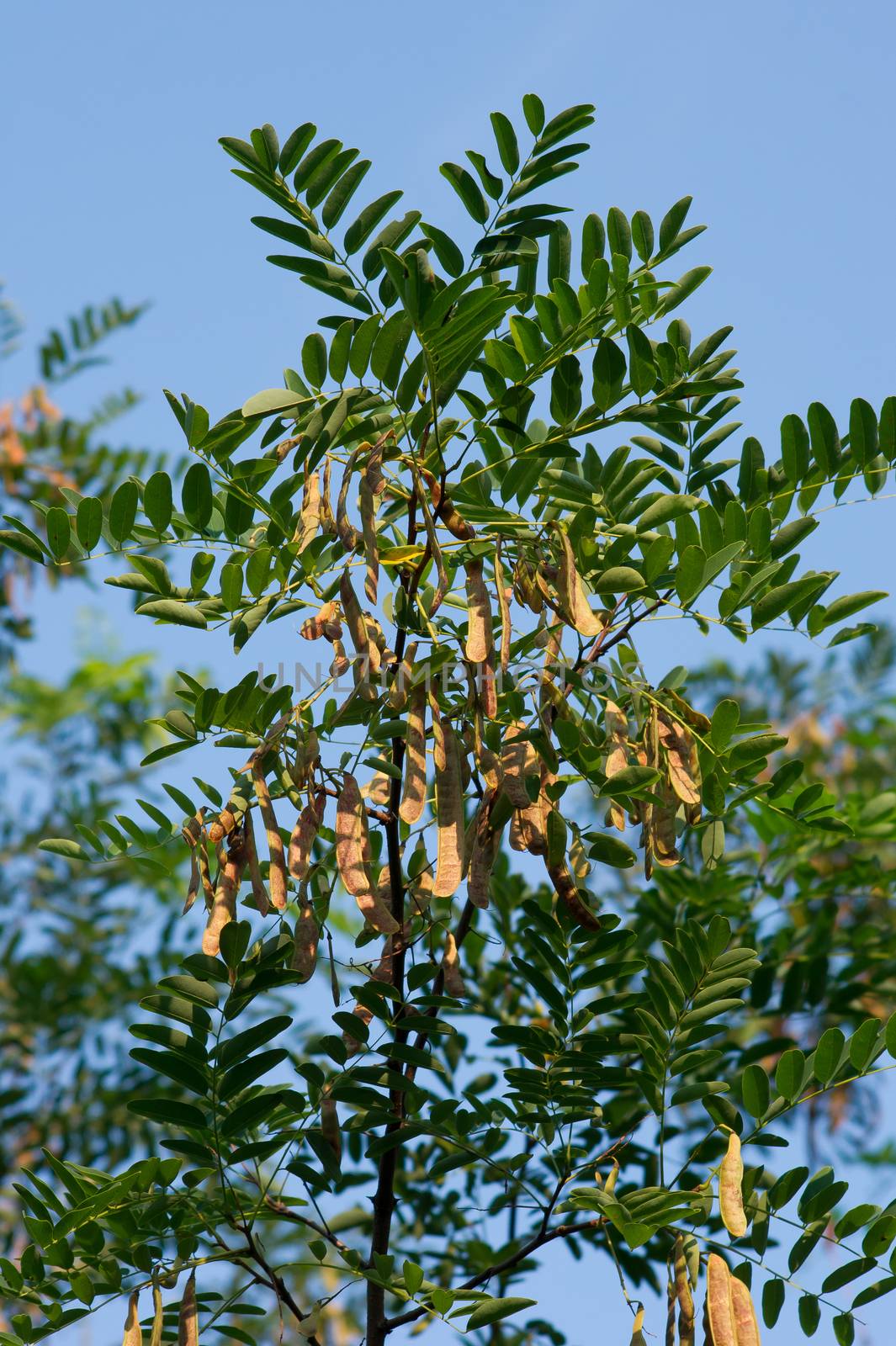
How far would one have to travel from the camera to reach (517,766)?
126 cm

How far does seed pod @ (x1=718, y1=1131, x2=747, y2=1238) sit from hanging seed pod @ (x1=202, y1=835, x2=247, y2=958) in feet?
1.56

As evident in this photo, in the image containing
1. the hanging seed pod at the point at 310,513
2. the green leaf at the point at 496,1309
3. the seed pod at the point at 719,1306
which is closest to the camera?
the seed pod at the point at 719,1306

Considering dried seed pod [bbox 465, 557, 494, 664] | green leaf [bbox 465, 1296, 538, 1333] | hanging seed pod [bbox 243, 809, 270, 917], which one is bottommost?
green leaf [bbox 465, 1296, 538, 1333]

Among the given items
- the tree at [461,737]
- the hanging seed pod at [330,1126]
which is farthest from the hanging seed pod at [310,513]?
the hanging seed pod at [330,1126]

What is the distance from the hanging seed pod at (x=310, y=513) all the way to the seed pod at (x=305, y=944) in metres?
0.35

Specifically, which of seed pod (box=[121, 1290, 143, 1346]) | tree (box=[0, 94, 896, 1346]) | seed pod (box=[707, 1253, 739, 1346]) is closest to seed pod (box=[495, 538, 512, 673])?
tree (box=[0, 94, 896, 1346])

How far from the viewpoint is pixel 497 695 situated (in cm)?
135

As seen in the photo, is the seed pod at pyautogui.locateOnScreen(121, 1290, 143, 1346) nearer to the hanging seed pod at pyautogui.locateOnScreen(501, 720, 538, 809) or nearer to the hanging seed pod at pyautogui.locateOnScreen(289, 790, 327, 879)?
the hanging seed pod at pyautogui.locateOnScreen(289, 790, 327, 879)

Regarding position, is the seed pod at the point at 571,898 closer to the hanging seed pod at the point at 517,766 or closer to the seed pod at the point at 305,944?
the hanging seed pod at the point at 517,766

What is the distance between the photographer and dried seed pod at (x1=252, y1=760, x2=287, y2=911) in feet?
4.21

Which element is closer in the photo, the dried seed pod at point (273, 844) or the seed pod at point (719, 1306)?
the seed pod at point (719, 1306)

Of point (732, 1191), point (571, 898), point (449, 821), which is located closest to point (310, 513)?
point (449, 821)

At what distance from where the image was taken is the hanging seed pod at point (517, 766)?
1.25 m

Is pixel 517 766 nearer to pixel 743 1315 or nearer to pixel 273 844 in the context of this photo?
pixel 273 844
